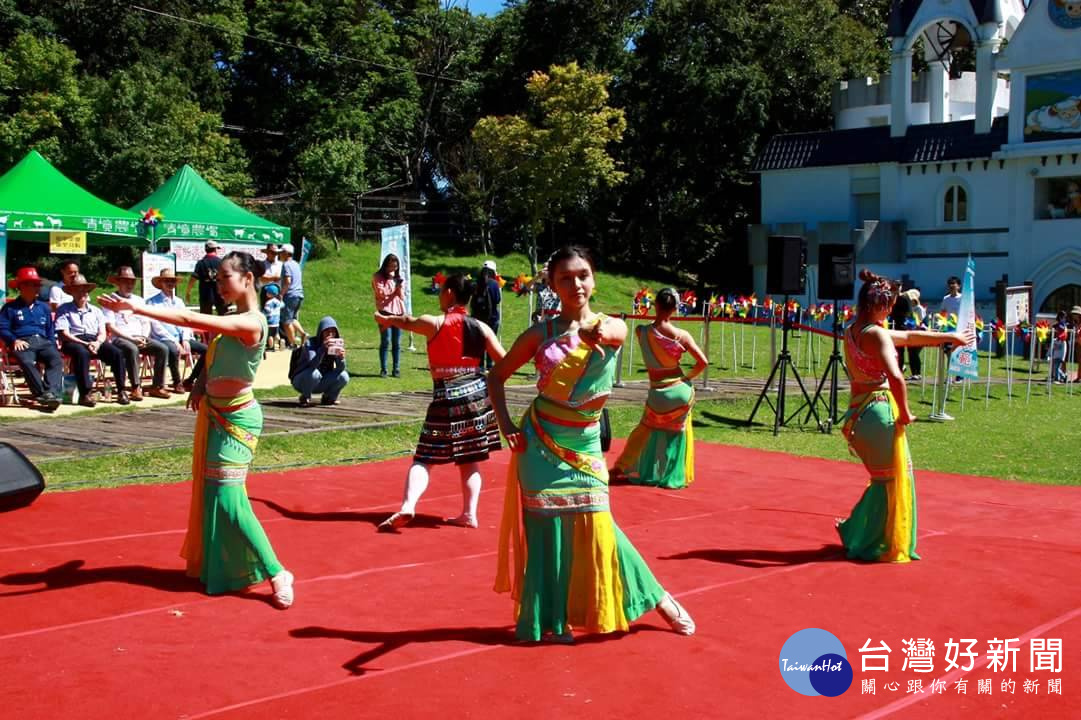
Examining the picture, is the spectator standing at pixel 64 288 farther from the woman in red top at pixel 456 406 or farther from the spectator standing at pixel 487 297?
the woman in red top at pixel 456 406

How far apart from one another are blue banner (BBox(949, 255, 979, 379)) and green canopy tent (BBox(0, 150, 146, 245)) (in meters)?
Answer: 13.6

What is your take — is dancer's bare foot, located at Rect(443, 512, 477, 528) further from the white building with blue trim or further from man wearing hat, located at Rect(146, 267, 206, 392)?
the white building with blue trim

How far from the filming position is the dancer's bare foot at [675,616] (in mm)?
5855

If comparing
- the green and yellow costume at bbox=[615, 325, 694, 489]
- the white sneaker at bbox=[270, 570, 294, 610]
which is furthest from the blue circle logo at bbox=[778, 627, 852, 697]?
the green and yellow costume at bbox=[615, 325, 694, 489]

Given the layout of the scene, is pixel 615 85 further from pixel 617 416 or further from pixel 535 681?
pixel 535 681

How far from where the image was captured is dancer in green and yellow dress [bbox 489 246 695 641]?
5688 millimetres

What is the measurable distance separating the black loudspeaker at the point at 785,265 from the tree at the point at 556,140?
72.4 ft

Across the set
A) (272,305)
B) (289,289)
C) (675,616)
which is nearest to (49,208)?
(289,289)

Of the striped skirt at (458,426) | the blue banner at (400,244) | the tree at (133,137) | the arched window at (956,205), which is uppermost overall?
the tree at (133,137)

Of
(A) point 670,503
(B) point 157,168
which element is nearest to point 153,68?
(B) point 157,168

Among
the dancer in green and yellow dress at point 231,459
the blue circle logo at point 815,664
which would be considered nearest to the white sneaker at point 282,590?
the dancer in green and yellow dress at point 231,459

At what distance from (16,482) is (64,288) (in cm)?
595

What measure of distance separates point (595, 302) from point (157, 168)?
12.8 meters

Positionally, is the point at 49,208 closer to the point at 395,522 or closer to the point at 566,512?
the point at 395,522
